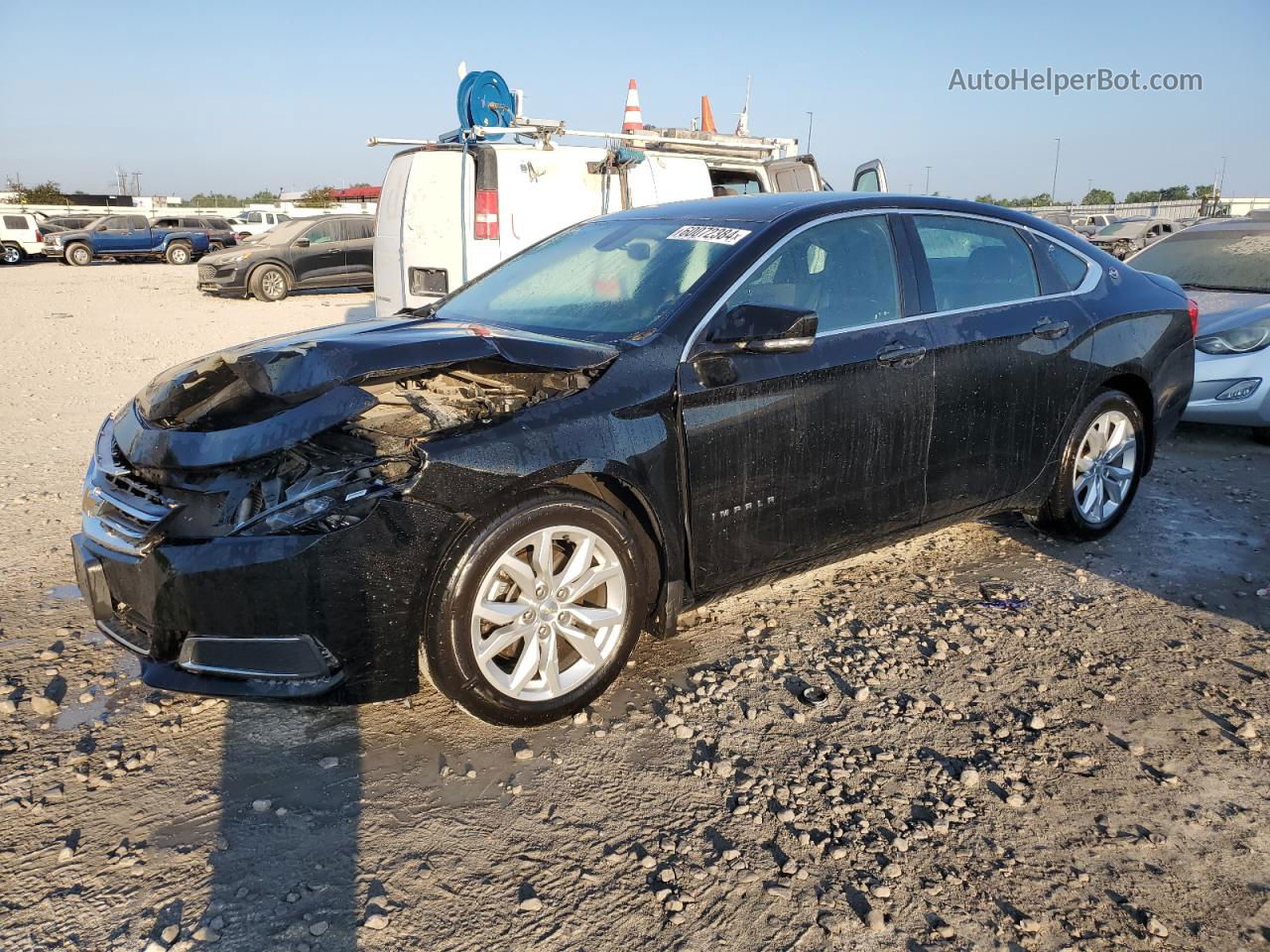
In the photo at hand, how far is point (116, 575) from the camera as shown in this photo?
284 centimetres

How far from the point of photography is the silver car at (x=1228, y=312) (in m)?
6.30

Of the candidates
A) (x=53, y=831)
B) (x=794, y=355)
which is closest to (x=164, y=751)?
(x=53, y=831)

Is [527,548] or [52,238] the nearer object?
[527,548]

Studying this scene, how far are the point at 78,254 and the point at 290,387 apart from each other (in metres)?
30.0

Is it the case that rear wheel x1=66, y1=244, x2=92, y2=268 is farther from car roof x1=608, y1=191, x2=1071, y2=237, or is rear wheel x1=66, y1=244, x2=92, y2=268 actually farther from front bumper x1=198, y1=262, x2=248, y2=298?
car roof x1=608, y1=191, x2=1071, y2=237

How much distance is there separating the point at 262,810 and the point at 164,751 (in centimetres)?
54

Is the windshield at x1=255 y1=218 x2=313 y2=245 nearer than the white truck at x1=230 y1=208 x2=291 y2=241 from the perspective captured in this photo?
Yes

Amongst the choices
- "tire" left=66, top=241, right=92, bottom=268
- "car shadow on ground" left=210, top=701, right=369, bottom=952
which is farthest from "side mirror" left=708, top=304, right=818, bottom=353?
"tire" left=66, top=241, right=92, bottom=268

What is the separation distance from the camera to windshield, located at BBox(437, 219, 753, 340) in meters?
3.45

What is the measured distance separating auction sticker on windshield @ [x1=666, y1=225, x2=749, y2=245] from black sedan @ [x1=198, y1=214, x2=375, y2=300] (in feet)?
47.2

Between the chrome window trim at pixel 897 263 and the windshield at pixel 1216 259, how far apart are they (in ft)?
12.0

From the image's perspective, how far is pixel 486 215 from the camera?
7.35 metres

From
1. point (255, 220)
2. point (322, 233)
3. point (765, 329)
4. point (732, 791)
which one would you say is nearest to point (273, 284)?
point (322, 233)

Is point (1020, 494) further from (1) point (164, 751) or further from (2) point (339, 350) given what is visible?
(1) point (164, 751)
